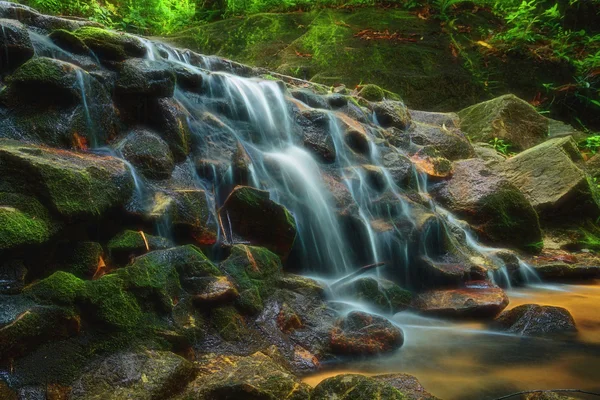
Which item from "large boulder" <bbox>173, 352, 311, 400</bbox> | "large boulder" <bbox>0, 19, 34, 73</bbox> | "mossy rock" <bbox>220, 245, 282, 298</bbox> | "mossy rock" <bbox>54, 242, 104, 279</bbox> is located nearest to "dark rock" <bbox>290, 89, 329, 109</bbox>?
"mossy rock" <bbox>220, 245, 282, 298</bbox>

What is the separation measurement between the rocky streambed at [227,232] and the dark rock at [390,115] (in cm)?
51

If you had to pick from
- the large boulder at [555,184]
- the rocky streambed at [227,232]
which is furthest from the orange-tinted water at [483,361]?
the large boulder at [555,184]

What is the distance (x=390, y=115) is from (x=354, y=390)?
6.07 metres

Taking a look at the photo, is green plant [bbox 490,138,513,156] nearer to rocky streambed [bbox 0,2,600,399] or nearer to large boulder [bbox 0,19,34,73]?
rocky streambed [bbox 0,2,600,399]

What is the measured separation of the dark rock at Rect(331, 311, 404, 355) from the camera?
337 cm

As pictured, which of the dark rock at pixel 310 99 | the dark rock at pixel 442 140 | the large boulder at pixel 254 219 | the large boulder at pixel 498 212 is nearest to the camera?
the large boulder at pixel 254 219

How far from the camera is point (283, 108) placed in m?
6.12

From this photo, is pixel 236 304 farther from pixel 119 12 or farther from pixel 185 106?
pixel 119 12

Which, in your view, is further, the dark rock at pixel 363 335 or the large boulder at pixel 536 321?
the large boulder at pixel 536 321

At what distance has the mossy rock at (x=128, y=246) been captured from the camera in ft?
10.6

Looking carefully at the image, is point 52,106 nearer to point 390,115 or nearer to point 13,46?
point 13,46

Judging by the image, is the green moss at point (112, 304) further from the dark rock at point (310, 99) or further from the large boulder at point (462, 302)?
the dark rock at point (310, 99)

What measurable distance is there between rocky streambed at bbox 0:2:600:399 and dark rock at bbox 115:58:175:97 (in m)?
0.02

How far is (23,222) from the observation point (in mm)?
2797
